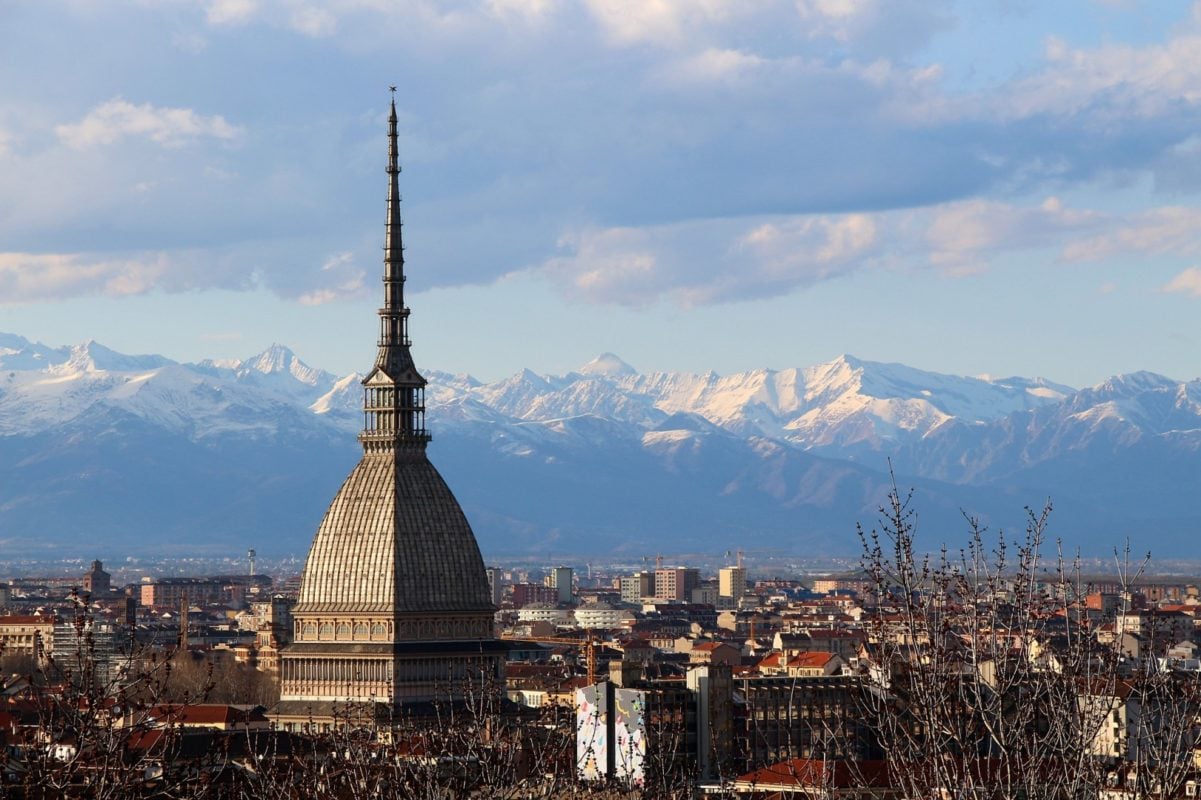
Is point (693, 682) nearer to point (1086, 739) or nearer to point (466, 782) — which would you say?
point (466, 782)

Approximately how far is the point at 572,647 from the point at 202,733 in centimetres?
10666

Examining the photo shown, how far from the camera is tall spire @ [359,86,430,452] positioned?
118500 millimetres

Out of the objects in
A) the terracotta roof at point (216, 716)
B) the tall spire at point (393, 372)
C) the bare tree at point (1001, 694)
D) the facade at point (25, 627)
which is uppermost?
the tall spire at point (393, 372)

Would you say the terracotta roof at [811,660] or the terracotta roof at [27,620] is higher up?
the terracotta roof at [27,620]

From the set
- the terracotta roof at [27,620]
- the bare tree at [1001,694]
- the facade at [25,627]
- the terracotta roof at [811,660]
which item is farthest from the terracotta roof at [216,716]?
the terracotta roof at [27,620]

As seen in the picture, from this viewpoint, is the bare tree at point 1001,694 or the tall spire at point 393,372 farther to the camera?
the tall spire at point 393,372

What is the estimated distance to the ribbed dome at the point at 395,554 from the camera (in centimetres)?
→ 11525

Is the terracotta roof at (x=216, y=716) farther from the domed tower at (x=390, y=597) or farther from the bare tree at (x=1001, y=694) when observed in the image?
the bare tree at (x=1001, y=694)

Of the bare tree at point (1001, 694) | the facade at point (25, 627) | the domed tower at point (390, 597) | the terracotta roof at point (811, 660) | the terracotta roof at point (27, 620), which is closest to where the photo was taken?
the bare tree at point (1001, 694)

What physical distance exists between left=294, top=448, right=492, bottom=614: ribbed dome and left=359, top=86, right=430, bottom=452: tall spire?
1.52 m

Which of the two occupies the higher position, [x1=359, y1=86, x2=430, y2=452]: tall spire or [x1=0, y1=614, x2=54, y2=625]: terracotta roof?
[x1=359, y1=86, x2=430, y2=452]: tall spire

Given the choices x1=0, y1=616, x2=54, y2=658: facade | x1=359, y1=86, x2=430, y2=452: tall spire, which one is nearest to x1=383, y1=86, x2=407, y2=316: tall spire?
x1=359, y1=86, x2=430, y2=452: tall spire

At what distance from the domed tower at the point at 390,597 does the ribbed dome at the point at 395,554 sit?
37mm

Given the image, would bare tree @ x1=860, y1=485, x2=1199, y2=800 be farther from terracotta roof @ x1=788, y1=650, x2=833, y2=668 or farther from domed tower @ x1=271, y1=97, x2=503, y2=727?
terracotta roof @ x1=788, y1=650, x2=833, y2=668
